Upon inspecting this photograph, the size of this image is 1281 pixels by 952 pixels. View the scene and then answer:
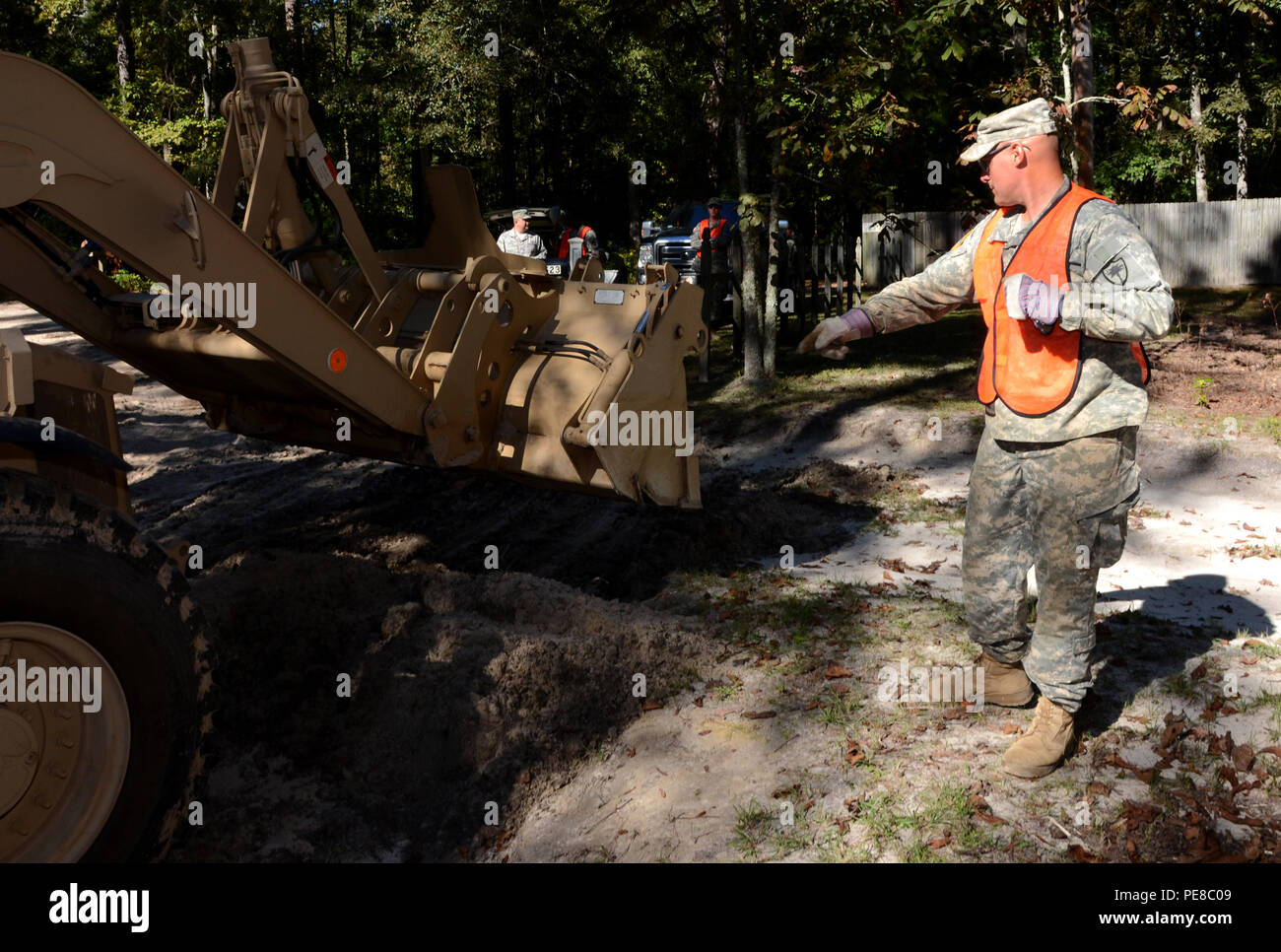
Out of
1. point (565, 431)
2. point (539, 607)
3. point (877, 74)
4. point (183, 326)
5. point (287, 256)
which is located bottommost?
point (539, 607)

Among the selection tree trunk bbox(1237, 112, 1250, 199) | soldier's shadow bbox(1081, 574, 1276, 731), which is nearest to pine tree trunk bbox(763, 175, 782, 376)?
soldier's shadow bbox(1081, 574, 1276, 731)

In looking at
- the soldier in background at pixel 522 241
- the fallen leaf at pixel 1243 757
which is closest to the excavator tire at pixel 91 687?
the fallen leaf at pixel 1243 757

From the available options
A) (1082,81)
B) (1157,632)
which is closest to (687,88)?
(1082,81)

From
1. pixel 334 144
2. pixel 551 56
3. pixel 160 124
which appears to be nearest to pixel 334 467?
pixel 551 56

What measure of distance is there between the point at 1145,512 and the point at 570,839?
5.13m

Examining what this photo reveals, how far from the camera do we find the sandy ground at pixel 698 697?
3875 millimetres

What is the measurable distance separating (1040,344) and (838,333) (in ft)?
2.48

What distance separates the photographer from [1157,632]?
5250 mm

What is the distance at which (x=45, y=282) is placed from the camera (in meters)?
5.72

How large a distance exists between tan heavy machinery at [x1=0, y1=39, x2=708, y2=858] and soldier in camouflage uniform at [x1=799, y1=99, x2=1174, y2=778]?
2.09m

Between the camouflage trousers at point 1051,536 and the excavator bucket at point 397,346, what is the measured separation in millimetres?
2041

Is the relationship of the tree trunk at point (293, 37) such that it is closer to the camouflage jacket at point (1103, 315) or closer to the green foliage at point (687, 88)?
the green foliage at point (687, 88)

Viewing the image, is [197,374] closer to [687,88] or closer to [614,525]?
[614,525]

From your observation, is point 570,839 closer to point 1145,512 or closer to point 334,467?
point 1145,512
